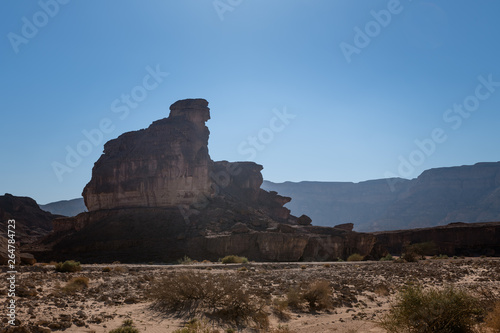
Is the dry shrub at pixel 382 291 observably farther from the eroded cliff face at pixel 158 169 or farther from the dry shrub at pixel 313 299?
the eroded cliff face at pixel 158 169

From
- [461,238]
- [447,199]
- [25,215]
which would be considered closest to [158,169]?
[25,215]

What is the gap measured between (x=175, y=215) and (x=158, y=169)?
990cm

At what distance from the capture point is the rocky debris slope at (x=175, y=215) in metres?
50.9

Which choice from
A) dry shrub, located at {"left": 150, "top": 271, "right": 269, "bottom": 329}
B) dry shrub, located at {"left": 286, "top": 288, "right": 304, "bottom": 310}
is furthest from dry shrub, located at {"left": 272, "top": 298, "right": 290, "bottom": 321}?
dry shrub, located at {"left": 286, "top": 288, "right": 304, "bottom": 310}

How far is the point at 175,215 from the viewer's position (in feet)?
203

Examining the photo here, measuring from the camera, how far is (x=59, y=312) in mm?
11188

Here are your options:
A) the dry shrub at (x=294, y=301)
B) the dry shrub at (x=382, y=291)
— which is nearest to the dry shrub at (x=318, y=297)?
the dry shrub at (x=294, y=301)

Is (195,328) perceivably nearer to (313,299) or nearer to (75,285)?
(313,299)

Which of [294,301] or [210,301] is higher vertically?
[210,301]

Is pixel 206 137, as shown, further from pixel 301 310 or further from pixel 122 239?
pixel 301 310

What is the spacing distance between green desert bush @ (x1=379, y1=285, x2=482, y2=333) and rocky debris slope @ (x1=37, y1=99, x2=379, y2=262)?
41.1 metres

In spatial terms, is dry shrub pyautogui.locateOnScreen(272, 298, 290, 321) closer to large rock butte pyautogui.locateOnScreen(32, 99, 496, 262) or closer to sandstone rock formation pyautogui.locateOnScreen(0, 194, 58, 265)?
large rock butte pyautogui.locateOnScreen(32, 99, 496, 262)

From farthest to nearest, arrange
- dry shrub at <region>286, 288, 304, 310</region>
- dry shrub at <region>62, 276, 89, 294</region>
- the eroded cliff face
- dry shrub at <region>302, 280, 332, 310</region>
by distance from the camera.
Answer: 1. the eroded cliff face
2. dry shrub at <region>62, 276, 89, 294</region>
3. dry shrub at <region>286, 288, 304, 310</region>
4. dry shrub at <region>302, 280, 332, 310</region>

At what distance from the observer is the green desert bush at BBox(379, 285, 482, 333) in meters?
8.63
